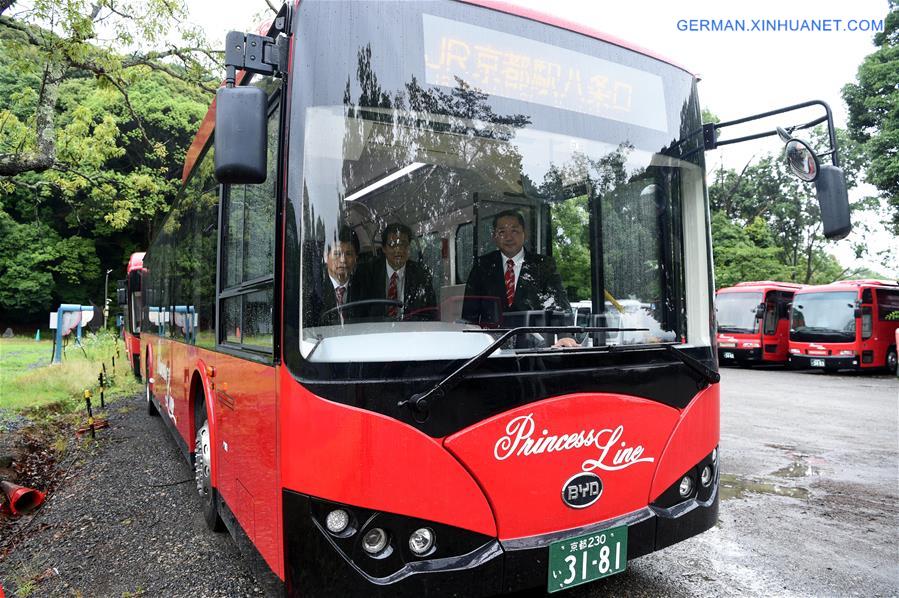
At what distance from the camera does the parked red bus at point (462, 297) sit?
2387 millimetres

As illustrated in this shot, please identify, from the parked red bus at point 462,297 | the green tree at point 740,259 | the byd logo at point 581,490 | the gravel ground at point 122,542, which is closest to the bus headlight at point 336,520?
the parked red bus at point 462,297

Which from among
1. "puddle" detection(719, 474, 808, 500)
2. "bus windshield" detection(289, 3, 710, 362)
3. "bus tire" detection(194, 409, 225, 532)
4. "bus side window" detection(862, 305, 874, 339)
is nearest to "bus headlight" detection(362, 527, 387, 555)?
"bus windshield" detection(289, 3, 710, 362)

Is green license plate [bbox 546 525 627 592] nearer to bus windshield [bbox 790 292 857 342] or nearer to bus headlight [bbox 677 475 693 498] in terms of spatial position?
bus headlight [bbox 677 475 693 498]

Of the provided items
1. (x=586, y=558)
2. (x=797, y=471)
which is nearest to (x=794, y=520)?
(x=797, y=471)

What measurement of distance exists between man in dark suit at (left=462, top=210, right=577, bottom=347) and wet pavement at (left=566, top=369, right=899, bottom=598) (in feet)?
5.69

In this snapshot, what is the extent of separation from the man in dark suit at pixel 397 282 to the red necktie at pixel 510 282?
37cm

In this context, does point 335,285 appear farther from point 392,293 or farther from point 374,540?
point 374,540

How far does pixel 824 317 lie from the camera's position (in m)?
18.5

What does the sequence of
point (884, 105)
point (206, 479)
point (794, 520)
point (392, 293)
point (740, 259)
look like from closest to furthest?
point (392, 293) → point (206, 479) → point (794, 520) → point (884, 105) → point (740, 259)

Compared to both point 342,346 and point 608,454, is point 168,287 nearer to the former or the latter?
point 342,346

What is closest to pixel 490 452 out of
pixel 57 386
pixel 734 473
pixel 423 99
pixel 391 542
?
pixel 391 542

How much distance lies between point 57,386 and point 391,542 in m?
12.7

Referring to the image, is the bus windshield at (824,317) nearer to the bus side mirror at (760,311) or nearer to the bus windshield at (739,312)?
the bus side mirror at (760,311)

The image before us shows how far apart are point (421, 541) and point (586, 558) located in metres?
0.79
